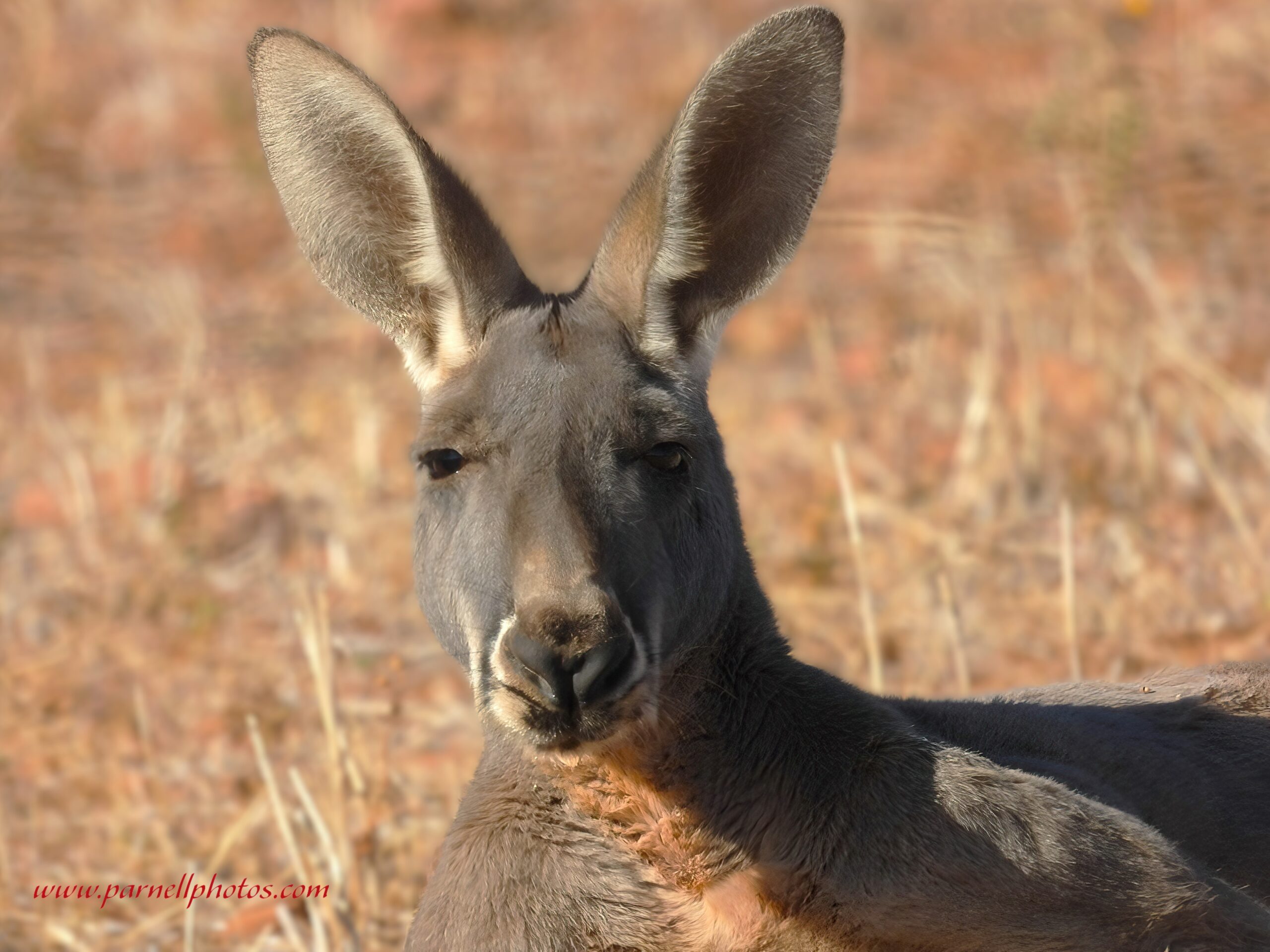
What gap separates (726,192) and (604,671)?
126 centimetres

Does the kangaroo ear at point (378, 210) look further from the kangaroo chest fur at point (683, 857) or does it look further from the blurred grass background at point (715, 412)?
the blurred grass background at point (715, 412)

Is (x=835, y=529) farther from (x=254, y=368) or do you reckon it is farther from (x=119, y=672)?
(x=254, y=368)

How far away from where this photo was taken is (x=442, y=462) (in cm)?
318

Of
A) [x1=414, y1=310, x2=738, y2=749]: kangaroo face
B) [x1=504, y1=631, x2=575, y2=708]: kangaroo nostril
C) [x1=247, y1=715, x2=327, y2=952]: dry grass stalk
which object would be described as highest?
[x1=414, y1=310, x2=738, y2=749]: kangaroo face

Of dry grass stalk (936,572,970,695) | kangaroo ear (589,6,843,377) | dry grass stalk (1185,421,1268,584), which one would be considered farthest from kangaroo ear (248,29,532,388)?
dry grass stalk (1185,421,1268,584)

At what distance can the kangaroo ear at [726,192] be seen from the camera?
10.6 feet

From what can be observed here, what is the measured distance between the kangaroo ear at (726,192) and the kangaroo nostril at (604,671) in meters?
0.83

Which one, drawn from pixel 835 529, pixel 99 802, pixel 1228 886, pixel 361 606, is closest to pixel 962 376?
pixel 835 529

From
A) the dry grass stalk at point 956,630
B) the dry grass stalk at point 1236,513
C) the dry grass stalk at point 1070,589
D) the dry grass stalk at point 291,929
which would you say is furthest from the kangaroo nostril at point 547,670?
the dry grass stalk at point 1236,513

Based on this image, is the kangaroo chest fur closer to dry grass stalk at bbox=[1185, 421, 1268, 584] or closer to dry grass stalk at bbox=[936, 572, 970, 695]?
dry grass stalk at bbox=[936, 572, 970, 695]

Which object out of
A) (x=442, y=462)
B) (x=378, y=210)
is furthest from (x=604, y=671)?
(x=378, y=210)

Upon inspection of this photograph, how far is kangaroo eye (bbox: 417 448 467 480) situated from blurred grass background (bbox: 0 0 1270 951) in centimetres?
134

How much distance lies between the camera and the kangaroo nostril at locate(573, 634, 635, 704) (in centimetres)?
267

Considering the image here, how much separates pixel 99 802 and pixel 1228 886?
13.2ft
